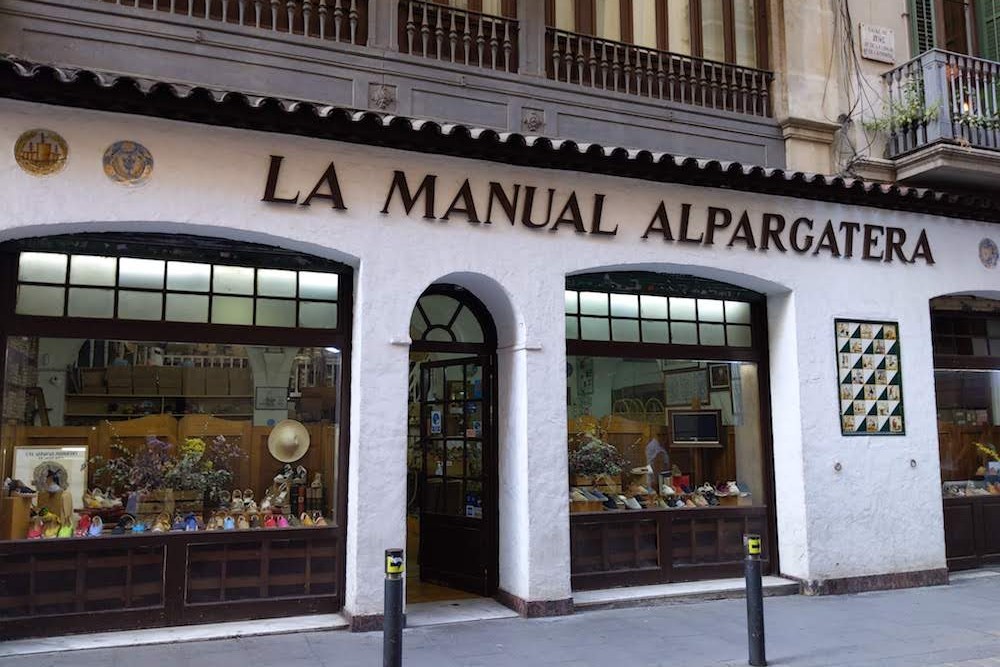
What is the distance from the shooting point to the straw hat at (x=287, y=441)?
8.23m

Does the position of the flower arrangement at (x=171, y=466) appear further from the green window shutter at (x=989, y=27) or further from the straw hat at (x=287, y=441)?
the green window shutter at (x=989, y=27)

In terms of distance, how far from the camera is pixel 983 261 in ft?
36.2

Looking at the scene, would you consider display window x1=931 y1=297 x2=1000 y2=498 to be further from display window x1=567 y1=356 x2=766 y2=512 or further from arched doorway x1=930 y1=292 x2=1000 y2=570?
display window x1=567 y1=356 x2=766 y2=512

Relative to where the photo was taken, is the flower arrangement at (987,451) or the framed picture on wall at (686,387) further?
the flower arrangement at (987,451)

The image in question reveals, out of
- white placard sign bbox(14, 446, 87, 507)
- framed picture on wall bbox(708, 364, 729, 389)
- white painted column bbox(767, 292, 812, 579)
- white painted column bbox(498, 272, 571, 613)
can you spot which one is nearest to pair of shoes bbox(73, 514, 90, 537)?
white placard sign bbox(14, 446, 87, 507)

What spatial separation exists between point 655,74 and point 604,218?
7.70 feet

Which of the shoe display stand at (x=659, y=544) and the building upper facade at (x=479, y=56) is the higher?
the building upper facade at (x=479, y=56)

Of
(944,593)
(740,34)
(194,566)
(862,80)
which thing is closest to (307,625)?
(194,566)

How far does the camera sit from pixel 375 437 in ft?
25.3

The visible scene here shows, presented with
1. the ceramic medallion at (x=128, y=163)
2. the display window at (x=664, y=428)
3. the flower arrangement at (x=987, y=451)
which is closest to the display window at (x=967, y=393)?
the flower arrangement at (x=987, y=451)

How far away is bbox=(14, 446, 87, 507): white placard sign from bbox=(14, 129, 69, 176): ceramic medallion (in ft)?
8.11

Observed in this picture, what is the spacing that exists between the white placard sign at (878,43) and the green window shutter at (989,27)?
195cm

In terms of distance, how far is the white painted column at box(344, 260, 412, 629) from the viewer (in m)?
7.54

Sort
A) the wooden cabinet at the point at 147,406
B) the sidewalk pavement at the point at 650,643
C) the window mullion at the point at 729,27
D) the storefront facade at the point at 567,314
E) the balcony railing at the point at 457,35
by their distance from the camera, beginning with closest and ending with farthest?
the sidewalk pavement at the point at 650,643
the storefront facade at the point at 567,314
the wooden cabinet at the point at 147,406
the balcony railing at the point at 457,35
the window mullion at the point at 729,27
